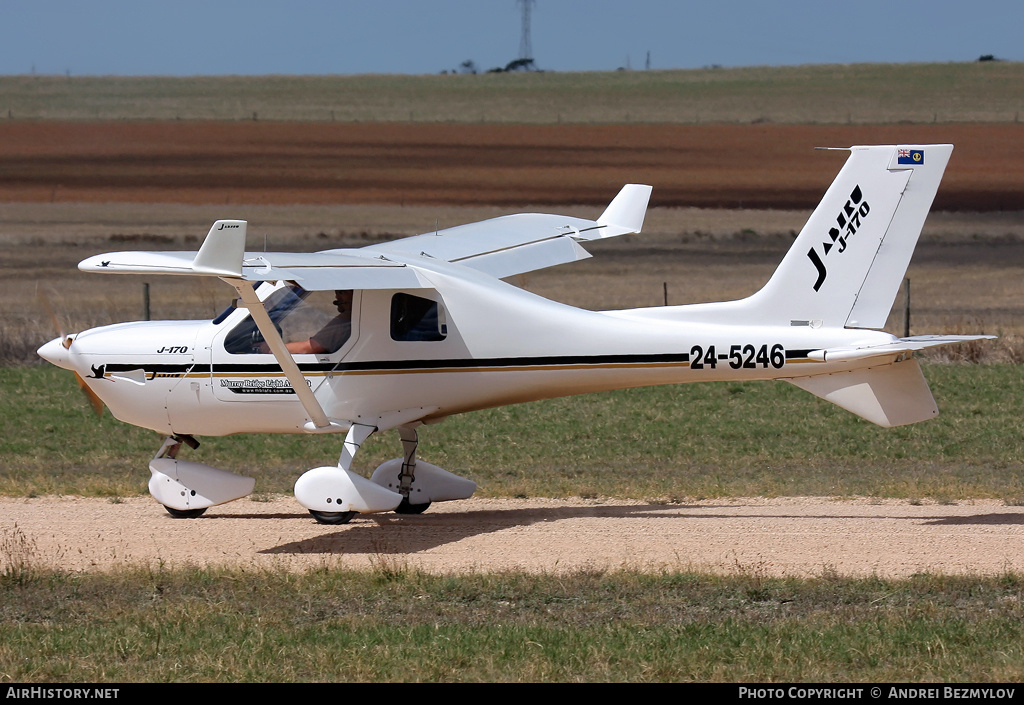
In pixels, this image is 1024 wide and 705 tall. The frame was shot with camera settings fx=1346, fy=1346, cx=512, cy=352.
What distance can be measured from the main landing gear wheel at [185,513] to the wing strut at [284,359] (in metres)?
1.51

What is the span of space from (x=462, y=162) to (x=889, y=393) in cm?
6889

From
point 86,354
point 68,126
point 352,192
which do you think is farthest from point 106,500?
point 68,126

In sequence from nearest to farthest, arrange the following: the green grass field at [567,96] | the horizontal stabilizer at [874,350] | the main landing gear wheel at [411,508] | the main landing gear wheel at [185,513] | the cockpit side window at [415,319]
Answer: the horizontal stabilizer at [874,350], the cockpit side window at [415,319], the main landing gear wheel at [185,513], the main landing gear wheel at [411,508], the green grass field at [567,96]

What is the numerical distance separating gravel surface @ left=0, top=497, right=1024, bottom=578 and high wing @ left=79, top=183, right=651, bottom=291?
7.64ft

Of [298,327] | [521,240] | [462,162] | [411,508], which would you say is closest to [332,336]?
[298,327]

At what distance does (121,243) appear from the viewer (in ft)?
148

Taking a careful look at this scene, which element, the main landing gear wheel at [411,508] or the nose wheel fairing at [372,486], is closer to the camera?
the nose wheel fairing at [372,486]

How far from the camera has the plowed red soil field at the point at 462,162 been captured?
2601 inches

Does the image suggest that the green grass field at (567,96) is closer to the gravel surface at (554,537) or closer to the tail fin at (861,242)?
the gravel surface at (554,537)

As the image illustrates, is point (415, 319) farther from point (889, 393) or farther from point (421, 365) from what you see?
point (889, 393)

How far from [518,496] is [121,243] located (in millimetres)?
33942

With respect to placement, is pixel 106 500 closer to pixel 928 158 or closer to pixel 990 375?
pixel 928 158

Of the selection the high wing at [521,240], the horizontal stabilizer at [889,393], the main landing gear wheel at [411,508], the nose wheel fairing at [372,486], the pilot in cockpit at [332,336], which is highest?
the high wing at [521,240]

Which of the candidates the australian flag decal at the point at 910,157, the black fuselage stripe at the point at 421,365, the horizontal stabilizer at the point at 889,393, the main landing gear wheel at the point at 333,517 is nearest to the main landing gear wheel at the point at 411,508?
the main landing gear wheel at the point at 333,517
